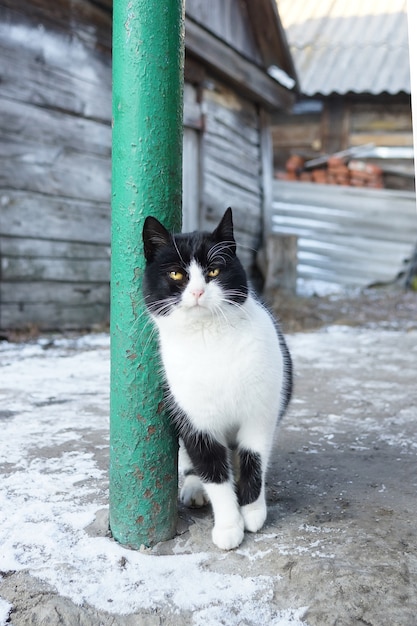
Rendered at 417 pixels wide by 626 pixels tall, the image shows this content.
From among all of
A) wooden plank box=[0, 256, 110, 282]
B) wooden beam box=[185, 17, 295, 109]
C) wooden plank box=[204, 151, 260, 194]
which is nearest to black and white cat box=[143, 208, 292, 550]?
wooden plank box=[0, 256, 110, 282]

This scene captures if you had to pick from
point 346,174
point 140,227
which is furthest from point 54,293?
point 346,174

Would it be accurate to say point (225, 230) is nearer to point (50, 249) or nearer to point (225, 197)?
point (50, 249)

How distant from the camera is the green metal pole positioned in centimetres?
160

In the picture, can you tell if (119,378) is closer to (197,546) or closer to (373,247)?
(197,546)

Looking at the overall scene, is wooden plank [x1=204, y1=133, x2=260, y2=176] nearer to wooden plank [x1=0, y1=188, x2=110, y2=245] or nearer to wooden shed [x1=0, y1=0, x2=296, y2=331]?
wooden shed [x1=0, y1=0, x2=296, y2=331]

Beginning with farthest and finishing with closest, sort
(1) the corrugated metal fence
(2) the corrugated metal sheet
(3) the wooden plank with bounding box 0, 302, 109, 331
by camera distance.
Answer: (2) the corrugated metal sheet
(1) the corrugated metal fence
(3) the wooden plank with bounding box 0, 302, 109, 331

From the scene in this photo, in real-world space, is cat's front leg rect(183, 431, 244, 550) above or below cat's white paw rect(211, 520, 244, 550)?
above

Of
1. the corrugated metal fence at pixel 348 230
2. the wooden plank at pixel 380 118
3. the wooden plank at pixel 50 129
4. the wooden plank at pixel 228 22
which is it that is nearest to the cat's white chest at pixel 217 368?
the wooden plank at pixel 50 129

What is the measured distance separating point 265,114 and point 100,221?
3.46 meters

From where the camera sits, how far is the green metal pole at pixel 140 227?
5.26ft

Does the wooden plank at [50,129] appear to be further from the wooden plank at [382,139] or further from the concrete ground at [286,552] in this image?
the wooden plank at [382,139]

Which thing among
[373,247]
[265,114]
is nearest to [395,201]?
[373,247]

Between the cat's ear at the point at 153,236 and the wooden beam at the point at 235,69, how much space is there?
469 cm

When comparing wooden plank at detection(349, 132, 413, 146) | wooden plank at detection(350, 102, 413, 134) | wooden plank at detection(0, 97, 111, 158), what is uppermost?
wooden plank at detection(350, 102, 413, 134)
